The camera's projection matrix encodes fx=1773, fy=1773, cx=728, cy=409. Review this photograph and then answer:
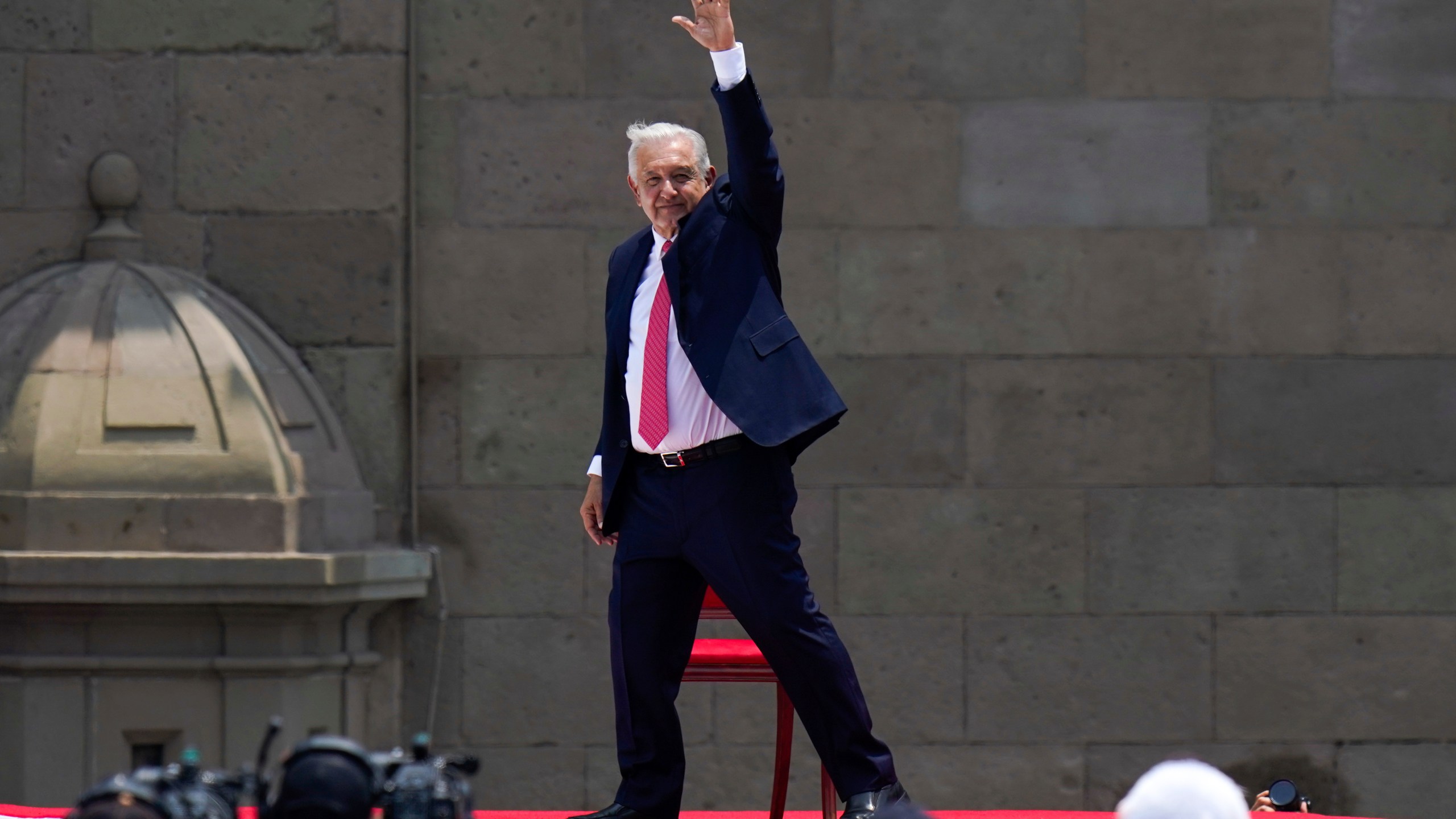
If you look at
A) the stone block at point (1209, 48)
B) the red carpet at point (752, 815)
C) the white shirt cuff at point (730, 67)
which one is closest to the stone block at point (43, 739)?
the red carpet at point (752, 815)

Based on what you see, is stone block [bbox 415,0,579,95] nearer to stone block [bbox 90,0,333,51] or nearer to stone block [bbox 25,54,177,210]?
stone block [bbox 90,0,333,51]

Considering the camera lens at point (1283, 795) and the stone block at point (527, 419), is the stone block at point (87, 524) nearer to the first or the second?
the stone block at point (527, 419)

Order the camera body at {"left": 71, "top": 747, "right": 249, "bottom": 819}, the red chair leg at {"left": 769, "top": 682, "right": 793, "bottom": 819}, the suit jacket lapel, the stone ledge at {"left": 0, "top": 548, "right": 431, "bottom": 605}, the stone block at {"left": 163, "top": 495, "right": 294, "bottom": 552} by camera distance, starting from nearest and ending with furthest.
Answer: the camera body at {"left": 71, "top": 747, "right": 249, "bottom": 819} < the suit jacket lapel < the red chair leg at {"left": 769, "top": 682, "right": 793, "bottom": 819} < the stone ledge at {"left": 0, "top": 548, "right": 431, "bottom": 605} < the stone block at {"left": 163, "top": 495, "right": 294, "bottom": 552}

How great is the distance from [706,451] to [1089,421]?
109 inches

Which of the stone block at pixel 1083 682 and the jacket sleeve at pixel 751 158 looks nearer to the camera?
the jacket sleeve at pixel 751 158

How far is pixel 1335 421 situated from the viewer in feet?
20.2

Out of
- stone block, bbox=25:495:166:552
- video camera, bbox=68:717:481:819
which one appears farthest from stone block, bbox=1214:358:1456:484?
video camera, bbox=68:717:481:819

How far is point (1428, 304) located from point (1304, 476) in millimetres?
751

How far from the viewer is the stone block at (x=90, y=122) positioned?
5.98m

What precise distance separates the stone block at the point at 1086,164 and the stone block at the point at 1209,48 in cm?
9

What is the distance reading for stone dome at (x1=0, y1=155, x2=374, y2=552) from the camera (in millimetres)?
5563

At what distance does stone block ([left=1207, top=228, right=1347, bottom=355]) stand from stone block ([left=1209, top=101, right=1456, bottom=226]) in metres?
0.06

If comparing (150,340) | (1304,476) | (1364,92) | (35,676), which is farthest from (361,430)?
(1364,92)

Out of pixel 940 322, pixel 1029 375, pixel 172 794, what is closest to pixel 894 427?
pixel 940 322
